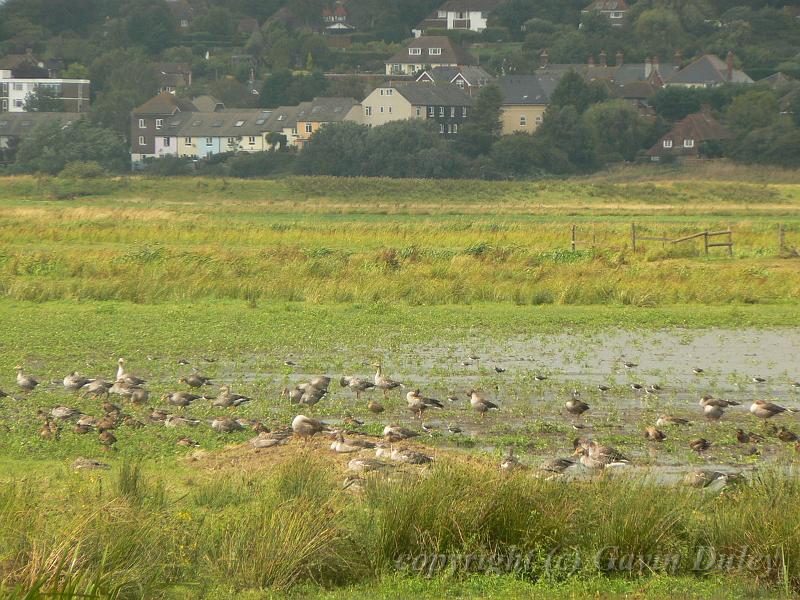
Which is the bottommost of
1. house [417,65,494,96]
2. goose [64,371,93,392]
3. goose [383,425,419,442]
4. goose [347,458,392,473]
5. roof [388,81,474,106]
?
goose [64,371,93,392]

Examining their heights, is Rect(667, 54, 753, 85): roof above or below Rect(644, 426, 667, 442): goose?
above

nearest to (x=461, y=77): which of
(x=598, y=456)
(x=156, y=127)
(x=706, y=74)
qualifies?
(x=706, y=74)

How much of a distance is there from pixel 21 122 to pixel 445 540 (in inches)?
5196

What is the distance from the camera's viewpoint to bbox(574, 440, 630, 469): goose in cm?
1309

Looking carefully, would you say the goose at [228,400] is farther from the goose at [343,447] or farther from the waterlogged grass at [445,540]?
the waterlogged grass at [445,540]

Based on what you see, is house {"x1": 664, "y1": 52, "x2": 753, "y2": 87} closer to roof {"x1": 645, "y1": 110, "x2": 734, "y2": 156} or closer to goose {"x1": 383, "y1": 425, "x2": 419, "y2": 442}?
roof {"x1": 645, "y1": 110, "x2": 734, "y2": 156}

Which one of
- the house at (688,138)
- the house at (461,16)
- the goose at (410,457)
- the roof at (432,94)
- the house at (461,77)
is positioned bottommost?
the goose at (410,457)

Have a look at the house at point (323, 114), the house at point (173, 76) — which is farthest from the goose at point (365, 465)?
the house at point (173, 76)

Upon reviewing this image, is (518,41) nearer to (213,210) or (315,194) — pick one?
(315,194)

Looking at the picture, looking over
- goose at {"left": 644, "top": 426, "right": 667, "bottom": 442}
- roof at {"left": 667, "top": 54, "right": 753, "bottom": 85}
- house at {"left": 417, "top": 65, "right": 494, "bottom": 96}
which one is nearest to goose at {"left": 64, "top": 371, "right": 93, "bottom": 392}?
goose at {"left": 644, "top": 426, "right": 667, "bottom": 442}

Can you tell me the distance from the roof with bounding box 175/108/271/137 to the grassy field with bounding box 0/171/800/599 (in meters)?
73.2

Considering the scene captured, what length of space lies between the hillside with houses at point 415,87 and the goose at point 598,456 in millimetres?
93899

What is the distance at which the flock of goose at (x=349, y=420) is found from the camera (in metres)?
13.4

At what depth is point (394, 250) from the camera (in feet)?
128
